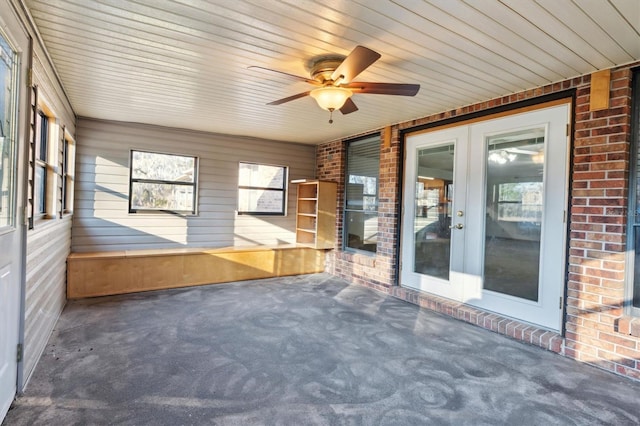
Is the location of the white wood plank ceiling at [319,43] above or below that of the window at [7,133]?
above

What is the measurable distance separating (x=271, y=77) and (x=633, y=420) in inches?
144

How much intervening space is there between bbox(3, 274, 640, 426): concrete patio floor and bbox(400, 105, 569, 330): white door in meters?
0.49

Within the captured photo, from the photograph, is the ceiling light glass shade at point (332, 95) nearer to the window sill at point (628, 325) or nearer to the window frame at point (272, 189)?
the window sill at point (628, 325)

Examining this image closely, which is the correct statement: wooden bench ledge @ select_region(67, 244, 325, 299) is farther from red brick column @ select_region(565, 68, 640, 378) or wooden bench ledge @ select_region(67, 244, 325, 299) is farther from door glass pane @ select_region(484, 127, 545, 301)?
red brick column @ select_region(565, 68, 640, 378)

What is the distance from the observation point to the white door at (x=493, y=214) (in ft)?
10.8

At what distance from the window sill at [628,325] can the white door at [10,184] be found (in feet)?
13.8

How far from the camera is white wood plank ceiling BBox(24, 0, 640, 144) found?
211 centimetres

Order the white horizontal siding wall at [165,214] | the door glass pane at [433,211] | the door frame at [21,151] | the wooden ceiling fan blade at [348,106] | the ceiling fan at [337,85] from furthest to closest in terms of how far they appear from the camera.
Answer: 1. the white horizontal siding wall at [165,214]
2. the door glass pane at [433,211]
3. the wooden ceiling fan blade at [348,106]
4. the ceiling fan at [337,85]
5. the door frame at [21,151]

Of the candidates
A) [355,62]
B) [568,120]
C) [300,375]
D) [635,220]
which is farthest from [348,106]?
[635,220]

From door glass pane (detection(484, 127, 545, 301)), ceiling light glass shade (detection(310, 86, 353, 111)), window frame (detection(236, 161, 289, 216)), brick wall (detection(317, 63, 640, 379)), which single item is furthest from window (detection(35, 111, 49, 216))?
brick wall (detection(317, 63, 640, 379))

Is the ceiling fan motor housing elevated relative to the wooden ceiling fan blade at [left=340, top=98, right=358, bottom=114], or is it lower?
elevated

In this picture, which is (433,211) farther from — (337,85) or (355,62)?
(355,62)

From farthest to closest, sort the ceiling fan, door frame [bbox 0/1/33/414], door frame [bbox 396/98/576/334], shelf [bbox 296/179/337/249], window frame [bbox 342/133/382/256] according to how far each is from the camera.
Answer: shelf [bbox 296/179/337/249]
window frame [bbox 342/133/382/256]
door frame [bbox 396/98/576/334]
the ceiling fan
door frame [bbox 0/1/33/414]

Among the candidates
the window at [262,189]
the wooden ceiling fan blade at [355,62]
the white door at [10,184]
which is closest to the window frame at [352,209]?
the window at [262,189]
